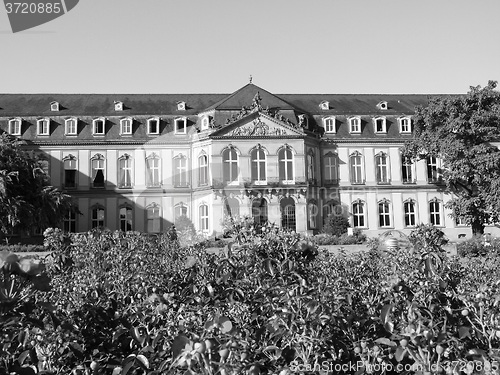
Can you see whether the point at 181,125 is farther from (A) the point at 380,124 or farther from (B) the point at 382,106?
(B) the point at 382,106

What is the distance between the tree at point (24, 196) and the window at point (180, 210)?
7919 mm

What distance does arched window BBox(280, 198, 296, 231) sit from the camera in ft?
118

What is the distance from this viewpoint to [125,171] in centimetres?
3928

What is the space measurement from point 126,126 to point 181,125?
4.05 metres

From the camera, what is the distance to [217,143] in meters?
36.5

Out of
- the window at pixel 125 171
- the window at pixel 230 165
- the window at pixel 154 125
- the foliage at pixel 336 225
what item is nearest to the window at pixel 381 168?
the foliage at pixel 336 225

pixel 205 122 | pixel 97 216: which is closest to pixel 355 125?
pixel 205 122

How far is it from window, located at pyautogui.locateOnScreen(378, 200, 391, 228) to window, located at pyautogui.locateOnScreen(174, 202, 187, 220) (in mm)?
14469

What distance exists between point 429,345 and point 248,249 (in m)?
3.50

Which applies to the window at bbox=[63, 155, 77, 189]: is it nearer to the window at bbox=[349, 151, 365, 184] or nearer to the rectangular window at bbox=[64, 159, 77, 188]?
the rectangular window at bbox=[64, 159, 77, 188]

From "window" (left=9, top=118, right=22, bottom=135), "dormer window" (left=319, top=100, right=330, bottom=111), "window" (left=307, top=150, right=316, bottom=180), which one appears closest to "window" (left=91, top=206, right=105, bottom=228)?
"window" (left=9, top=118, right=22, bottom=135)

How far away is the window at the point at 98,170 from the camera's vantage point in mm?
38906

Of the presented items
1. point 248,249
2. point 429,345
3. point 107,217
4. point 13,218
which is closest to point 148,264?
point 248,249

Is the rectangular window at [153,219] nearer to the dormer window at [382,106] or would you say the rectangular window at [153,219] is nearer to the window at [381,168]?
the window at [381,168]
